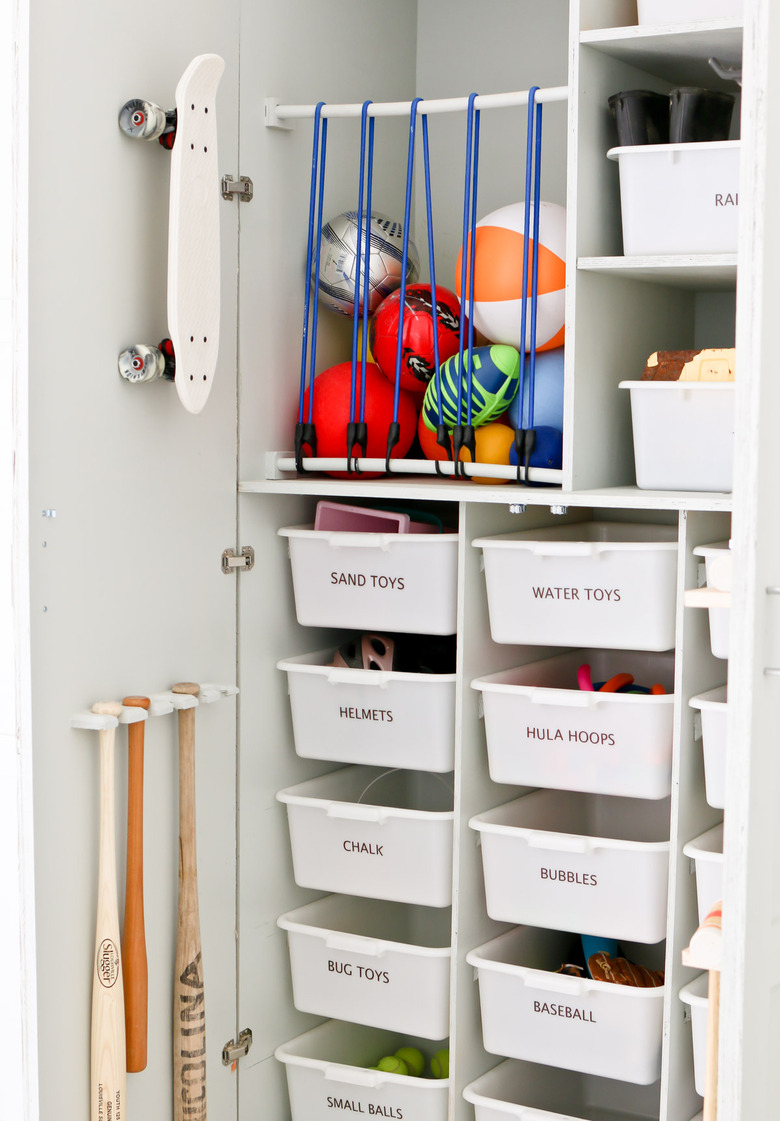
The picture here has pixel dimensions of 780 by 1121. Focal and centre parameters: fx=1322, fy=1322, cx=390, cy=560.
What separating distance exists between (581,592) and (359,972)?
0.86 metres

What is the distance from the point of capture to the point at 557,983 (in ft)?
7.52

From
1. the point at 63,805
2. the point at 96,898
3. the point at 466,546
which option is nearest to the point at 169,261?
the point at 466,546

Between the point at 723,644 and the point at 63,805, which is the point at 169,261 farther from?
the point at 723,644

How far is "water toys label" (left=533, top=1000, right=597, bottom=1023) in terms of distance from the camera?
A: 228cm

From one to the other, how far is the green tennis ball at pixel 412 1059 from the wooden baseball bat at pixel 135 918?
81 cm

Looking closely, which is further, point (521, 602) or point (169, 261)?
point (521, 602)

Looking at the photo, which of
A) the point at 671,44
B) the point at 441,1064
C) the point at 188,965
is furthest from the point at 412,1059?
the point at 671,44

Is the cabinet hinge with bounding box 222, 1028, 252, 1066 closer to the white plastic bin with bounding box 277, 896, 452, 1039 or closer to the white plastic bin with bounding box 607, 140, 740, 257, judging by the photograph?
the white plastic bin with bounding box 277, 896, 452, 1039

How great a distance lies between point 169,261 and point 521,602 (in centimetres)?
82

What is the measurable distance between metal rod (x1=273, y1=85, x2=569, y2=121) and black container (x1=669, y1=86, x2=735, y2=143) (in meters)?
0.18

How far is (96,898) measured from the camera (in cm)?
210

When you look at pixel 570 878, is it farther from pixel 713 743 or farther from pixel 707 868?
pixel 713 743

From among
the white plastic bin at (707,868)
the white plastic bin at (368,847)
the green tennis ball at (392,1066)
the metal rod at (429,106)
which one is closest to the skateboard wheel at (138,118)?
the metal rod at (429,106)

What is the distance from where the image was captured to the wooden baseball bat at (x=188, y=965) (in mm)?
2256
